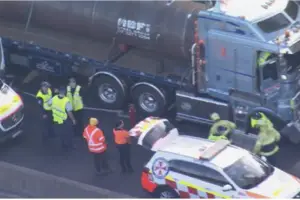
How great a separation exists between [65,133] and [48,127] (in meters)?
0.79

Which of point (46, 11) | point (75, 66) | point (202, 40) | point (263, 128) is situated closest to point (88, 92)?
point (75, 66)

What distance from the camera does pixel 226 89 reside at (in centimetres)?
1942

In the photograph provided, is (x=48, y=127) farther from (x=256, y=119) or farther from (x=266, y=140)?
(x=266, y=140)

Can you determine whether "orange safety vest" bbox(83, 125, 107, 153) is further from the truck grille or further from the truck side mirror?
the truck side mirror

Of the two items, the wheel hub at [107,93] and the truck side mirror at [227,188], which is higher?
the truck side mirror at [227,188]

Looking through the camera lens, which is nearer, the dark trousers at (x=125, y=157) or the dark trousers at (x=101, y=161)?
the dark trousers at (x=125, y=157)

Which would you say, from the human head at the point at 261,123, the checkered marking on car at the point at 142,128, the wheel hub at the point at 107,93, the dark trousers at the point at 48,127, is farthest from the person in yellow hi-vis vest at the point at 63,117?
the human head at the point at 261,123

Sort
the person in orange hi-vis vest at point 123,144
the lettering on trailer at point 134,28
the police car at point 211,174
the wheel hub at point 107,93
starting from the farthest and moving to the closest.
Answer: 1. the wheel hub at point 107,93
2. the lettering on trailer at point 134,28
3. the person in orange hi-vis vest at point 123,144
4. the police car at point 211,174

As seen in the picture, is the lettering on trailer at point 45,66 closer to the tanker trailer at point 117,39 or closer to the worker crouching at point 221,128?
the tanker trailer at point 117,39

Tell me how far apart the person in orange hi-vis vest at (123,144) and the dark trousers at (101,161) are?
345 mm

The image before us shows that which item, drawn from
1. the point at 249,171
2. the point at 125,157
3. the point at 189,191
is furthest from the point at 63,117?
the point at 249,171

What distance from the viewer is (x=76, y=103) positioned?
19516 millimetres

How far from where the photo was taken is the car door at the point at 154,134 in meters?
17.0

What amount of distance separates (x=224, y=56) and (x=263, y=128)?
95.5 inches
